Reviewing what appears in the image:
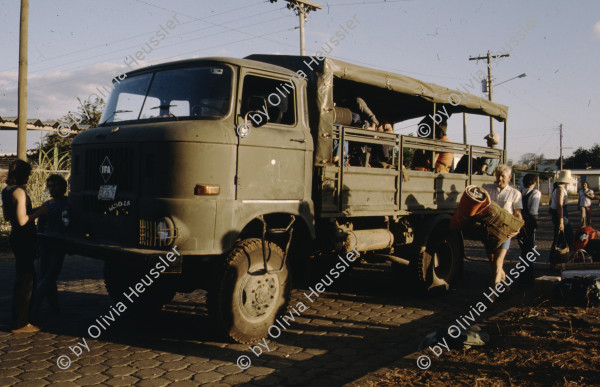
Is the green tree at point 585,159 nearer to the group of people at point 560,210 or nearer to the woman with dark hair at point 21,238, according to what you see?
the group of people at point 560,210

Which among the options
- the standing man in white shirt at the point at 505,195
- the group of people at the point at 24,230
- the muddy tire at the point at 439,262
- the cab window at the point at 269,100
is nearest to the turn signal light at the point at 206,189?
the cab window at the point at 269,100

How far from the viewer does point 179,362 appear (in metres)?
4.84

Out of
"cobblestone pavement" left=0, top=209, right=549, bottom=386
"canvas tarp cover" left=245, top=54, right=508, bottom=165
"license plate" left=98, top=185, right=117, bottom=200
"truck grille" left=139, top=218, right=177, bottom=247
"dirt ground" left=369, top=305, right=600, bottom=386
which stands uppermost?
"canvas tarp cover" left=245, top=54, right=508, bottom=165

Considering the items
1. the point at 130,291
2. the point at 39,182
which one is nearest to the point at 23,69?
the point at 39,182

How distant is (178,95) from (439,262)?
4.77 meters

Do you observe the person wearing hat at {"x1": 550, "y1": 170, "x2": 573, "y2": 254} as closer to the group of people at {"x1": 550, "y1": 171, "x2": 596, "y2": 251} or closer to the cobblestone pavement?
the group of people at {"x1": 550, "y1": 171, "x2": 596, "y2": 251}

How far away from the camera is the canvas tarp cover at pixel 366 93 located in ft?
20.3

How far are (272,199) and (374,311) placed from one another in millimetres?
2337

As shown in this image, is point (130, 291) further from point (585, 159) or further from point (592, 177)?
point (585, 159)

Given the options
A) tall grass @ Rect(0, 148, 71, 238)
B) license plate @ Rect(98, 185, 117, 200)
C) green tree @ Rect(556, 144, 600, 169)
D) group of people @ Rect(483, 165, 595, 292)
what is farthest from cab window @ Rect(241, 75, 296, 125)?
green tree @ Rect(556, 144, 600, 169)

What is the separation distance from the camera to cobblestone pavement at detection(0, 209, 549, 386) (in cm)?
448

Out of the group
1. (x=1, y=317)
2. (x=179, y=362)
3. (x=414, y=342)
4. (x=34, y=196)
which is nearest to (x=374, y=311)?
(x=414, y=342)

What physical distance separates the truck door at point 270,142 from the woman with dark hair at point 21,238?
2239mm

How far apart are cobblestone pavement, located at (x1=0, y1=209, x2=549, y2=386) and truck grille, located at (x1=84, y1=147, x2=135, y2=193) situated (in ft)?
5.14
